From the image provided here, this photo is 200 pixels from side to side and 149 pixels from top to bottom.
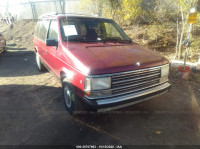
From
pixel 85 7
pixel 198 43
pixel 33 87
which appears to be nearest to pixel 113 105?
pixel 33 87

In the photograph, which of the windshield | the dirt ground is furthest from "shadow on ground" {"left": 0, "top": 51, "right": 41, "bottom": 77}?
the windshield

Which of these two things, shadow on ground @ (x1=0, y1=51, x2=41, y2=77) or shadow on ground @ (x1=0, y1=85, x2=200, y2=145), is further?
shadow on ground @ (x1=0, y1=51, x2=41, y2=77)

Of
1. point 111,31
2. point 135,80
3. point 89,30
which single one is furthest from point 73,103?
point 111,31

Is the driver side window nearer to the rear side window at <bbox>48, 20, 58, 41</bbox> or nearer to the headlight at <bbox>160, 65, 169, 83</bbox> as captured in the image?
the rear side window at <bbox>48, 20, 58, 41</bbox>

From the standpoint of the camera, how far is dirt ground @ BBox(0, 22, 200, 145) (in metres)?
2.49

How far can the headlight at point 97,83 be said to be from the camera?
224 cm

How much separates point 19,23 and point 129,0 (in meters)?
11.6

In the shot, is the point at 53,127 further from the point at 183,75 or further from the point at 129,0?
the point at 129,0

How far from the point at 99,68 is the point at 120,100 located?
0.64 m

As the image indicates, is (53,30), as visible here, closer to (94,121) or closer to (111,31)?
(111,31)

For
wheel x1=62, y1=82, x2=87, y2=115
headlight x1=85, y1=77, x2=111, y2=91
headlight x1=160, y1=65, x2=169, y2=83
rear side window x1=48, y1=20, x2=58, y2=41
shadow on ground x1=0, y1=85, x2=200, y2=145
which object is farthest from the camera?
rear side window x1=48, y1=20, x2=58, y2=41

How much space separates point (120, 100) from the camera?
2.39 meters

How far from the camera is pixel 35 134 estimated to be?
8.46ft

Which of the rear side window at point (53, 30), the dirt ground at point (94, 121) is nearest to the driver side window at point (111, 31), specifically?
the rear side window at point (53, 30)
